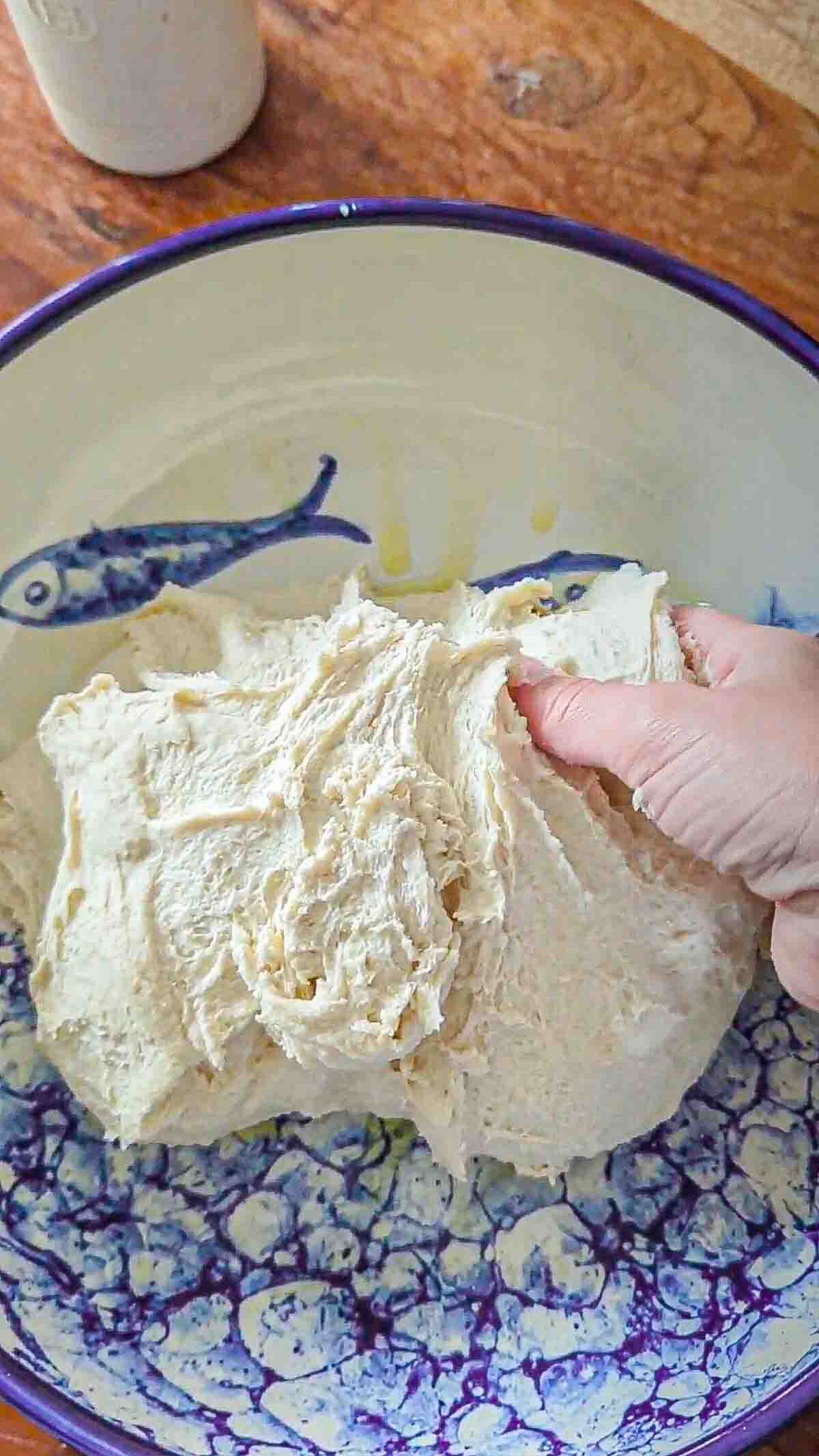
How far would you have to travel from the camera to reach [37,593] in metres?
0.73

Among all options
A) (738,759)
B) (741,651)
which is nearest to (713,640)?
(741,651)

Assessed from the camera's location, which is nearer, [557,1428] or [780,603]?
[557,1428]

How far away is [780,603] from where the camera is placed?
0.76 meters

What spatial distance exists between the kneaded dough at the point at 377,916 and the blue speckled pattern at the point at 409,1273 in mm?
A: 40

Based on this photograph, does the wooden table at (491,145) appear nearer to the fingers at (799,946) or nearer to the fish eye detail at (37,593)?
the fish eye detail at (37,593)

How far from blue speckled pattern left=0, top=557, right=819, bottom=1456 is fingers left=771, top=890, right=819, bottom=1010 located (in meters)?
0.10

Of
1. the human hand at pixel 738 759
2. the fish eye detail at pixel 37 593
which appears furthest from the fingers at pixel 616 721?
the fish eye detail at pixel 37 593

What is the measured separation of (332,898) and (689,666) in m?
0.24

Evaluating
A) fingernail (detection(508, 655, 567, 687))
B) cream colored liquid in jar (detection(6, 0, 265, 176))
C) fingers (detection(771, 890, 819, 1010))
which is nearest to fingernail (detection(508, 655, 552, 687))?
fingernail (detection(508, 655, 567, 687))

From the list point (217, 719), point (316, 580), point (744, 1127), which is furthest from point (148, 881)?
point (744, 1127)

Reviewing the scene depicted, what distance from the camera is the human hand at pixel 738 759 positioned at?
22.2 inches

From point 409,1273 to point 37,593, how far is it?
45 cm

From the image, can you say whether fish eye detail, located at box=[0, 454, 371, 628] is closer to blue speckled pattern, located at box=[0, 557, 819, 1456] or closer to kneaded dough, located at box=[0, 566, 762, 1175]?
kneaded dough, located at box=[0, 566, 762, 1175]

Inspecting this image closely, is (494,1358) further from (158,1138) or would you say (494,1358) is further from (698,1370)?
(158,1138)
